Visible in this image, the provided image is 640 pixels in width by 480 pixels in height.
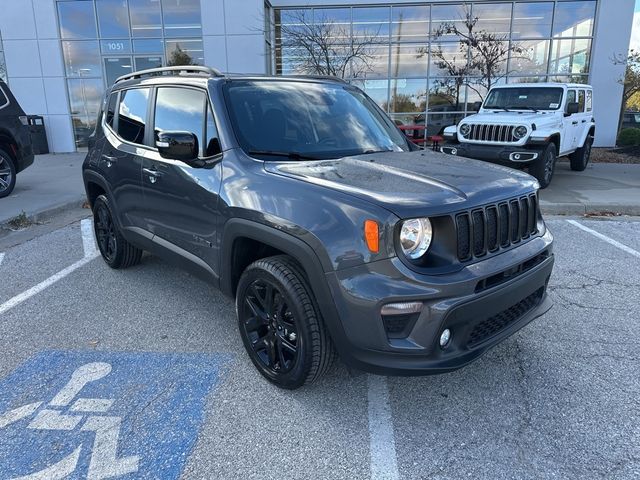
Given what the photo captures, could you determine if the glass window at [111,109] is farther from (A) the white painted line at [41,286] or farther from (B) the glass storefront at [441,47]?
(B) the glass storefront at [441,47]

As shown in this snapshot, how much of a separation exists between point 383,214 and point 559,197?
7.57 metres

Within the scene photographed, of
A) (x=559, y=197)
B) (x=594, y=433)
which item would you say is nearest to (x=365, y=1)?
(x=559, y=197)

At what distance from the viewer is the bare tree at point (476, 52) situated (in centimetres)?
1563

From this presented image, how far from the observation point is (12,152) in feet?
29.2

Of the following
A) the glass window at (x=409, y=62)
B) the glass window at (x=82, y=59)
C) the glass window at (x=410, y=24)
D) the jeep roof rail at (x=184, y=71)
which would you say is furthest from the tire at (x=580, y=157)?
the glass window at (x=82, y=59)

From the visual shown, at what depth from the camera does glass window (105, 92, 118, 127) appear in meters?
4.80

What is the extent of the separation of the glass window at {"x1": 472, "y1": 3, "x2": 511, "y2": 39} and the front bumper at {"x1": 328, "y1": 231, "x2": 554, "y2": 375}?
51.2 ft

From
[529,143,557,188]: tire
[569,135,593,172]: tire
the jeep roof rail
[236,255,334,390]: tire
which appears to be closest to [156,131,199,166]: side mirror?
the jeep roof rail

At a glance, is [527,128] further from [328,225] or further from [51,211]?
[51,211]

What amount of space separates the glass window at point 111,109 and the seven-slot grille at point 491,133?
Result: 23.4 ft

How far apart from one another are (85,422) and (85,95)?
51.9 ft

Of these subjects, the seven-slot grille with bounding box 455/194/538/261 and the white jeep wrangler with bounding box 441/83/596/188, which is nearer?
the seven-slot grille with bounding box 455/194/538/261

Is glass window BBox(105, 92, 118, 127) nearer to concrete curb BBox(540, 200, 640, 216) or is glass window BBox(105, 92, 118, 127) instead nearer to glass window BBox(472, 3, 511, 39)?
concrete curb BBox(540, 200, 640, 216)

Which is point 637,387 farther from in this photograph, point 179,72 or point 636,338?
point 179,72
